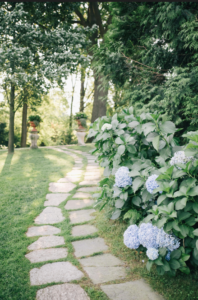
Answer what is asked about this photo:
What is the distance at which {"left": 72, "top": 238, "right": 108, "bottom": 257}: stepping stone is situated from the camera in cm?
209

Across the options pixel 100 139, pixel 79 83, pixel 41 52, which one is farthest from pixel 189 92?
pixel 79 83

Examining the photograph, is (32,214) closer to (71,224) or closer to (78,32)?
(71,224)

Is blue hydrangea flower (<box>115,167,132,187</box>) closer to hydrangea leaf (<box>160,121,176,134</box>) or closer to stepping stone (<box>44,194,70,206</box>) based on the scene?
hydrangea leaf (<box>160,121,176,134</box>)

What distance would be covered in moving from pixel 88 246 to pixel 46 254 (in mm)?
408

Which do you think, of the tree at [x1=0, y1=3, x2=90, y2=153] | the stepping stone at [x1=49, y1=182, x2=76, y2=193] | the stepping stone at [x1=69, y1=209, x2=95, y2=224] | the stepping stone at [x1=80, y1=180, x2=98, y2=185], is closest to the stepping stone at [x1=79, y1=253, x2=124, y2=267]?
the stepping stone at [x1=69, y1=209, x2=95, y2=224]

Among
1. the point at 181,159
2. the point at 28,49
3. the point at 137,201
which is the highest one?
the point at 28,49

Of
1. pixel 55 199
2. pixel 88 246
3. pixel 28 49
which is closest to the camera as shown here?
pixel 88 246

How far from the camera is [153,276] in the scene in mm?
1751

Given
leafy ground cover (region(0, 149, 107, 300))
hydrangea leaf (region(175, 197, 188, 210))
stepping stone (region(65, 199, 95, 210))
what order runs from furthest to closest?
stepping stone (region(65, 199, 95, 210)) → leafy ground cover (region(0, 149, 107, 300)) → hydrangea leaf (region(175, 197, 188, 210))

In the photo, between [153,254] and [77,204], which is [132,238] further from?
[77,204]

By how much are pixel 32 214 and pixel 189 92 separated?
2.69 m

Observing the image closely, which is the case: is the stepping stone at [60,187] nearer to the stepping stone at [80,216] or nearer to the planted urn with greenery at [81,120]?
the stepping stone at [80,216]

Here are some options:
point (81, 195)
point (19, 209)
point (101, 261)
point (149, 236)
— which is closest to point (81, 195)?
point (81, 195)

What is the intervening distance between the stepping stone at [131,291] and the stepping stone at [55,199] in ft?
5.78
